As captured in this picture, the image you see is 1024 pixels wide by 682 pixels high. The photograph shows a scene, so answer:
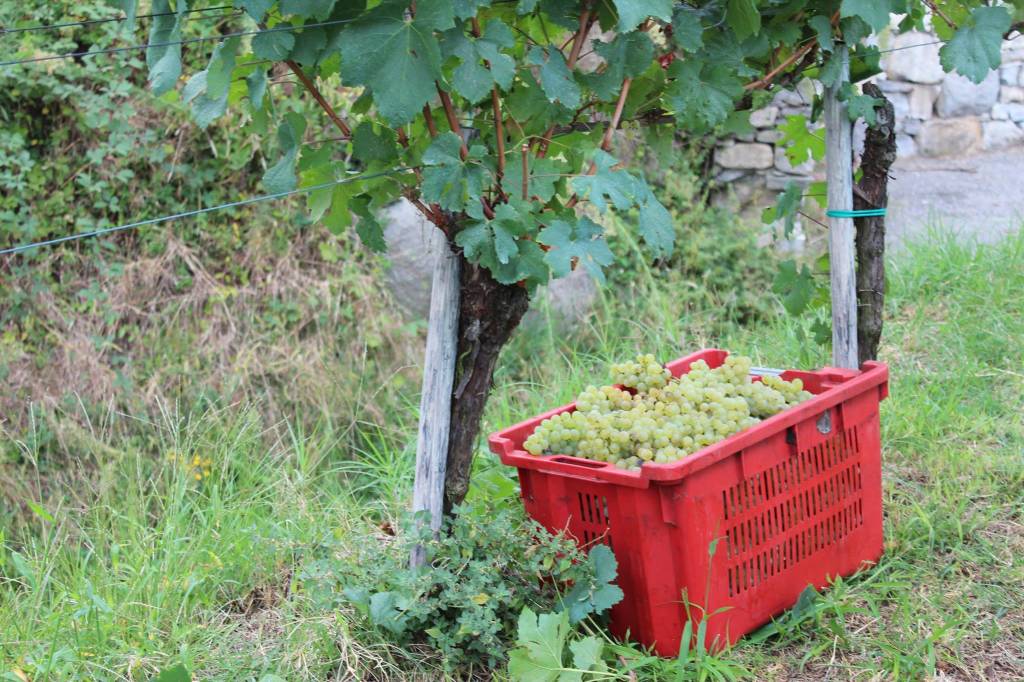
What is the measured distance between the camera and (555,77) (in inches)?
81.7

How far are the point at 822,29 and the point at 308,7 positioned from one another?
56.5 inches

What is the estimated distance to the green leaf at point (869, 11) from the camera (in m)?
2.39

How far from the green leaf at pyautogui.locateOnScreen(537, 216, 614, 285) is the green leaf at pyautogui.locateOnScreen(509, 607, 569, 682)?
2.37 feet

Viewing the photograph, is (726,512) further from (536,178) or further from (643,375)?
(536,178)

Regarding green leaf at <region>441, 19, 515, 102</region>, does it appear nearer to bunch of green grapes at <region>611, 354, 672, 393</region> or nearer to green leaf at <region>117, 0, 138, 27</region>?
green leaf at <region>117, 0, 138, 27</region>

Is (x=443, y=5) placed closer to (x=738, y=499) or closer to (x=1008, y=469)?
(x=738, y=499)

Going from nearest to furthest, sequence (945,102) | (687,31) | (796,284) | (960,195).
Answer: (687,31) < (796,284) < (960,195) < (945,102)

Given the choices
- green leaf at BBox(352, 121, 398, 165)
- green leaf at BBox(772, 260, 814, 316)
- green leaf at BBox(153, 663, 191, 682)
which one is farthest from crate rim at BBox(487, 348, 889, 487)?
green leaf at BBox(153, 663, 191, 682)

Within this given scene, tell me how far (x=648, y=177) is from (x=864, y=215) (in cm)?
317

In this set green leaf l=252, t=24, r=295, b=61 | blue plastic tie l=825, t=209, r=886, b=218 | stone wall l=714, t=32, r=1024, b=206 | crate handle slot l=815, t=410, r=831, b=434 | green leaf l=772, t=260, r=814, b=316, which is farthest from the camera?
stone wall l=714, t=32, r=1024, b=206

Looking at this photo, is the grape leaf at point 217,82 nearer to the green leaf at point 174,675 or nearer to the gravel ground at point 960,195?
the green leaf at point 174,675

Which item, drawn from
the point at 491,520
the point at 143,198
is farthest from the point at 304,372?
the point at 491,520

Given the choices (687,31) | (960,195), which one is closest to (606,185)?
(687,31)

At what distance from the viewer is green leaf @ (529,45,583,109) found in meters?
2.07
